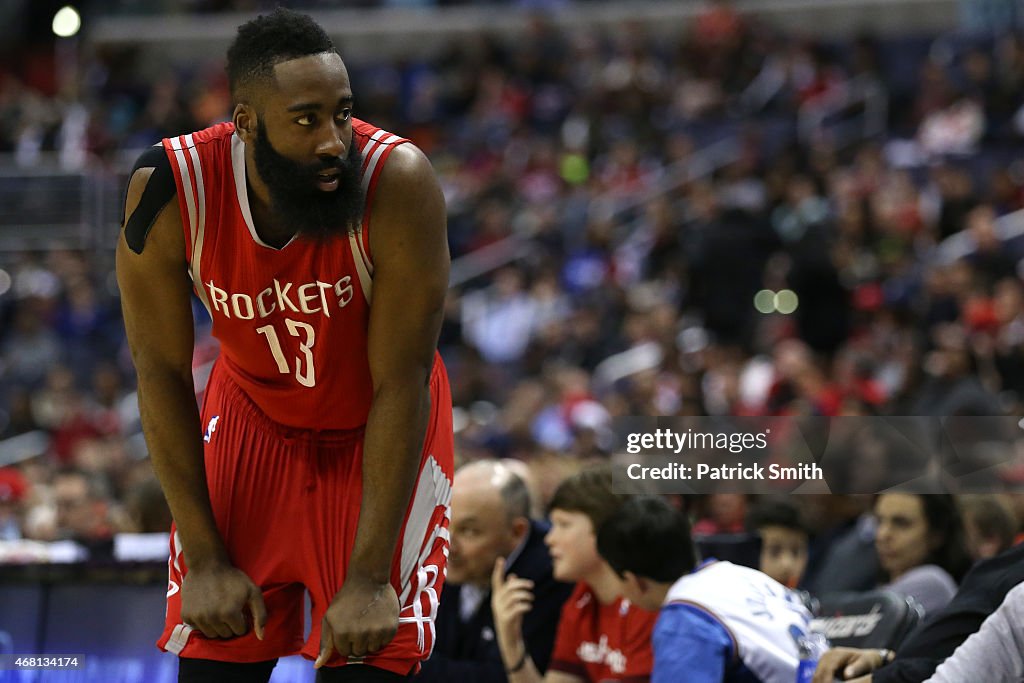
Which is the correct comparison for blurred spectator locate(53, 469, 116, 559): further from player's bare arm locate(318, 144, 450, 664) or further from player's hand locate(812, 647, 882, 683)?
player's bare arm locate(318, 144, 450, 664)

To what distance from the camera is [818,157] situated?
43.9 ft

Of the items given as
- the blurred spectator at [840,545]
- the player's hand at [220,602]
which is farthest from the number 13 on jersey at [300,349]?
the blurred spectator at [840,545]

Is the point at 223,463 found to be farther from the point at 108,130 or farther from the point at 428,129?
the point at 108,130

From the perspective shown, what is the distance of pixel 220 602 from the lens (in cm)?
297

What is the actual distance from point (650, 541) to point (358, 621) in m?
1.73

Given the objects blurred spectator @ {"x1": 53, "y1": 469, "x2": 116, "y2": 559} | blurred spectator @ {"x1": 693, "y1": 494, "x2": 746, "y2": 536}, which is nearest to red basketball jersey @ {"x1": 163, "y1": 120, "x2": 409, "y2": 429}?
blurred spectator @ {"x1": 693, "y1": 494, "x2": 746, "y2": 536}

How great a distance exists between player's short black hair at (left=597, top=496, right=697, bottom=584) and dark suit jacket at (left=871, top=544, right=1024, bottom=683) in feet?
2.72

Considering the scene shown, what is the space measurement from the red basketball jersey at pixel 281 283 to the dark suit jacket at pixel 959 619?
165cm

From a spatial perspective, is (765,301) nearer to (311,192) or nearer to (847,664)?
(847,664)

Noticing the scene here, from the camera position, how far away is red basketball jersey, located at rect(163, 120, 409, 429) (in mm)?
2922

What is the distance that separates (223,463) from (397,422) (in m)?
0.46

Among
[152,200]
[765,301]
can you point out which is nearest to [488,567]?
[152,200]

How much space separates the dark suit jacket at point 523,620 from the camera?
5180 millimetres

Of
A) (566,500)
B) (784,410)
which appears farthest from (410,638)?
(784,410)
